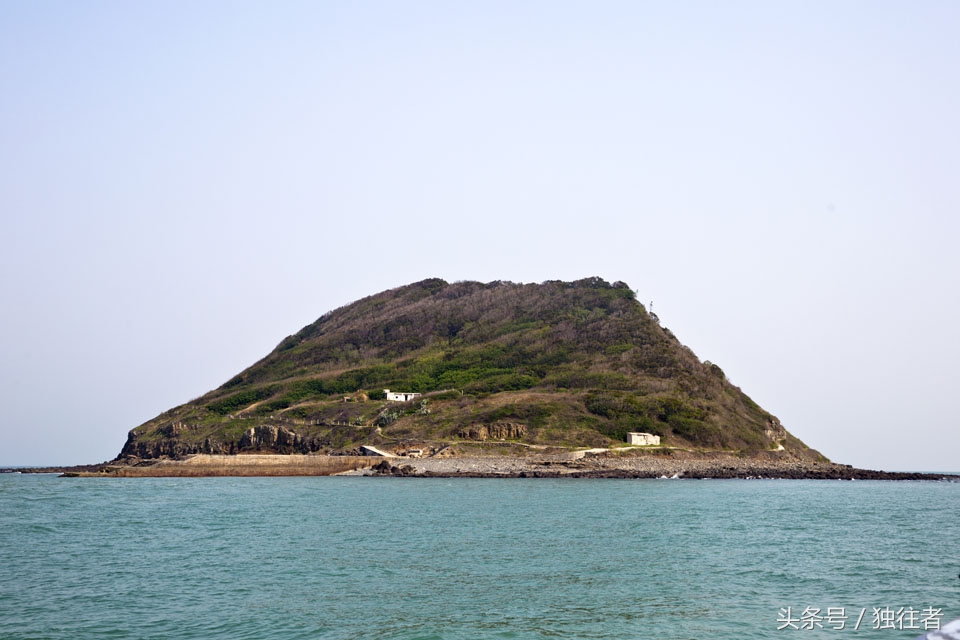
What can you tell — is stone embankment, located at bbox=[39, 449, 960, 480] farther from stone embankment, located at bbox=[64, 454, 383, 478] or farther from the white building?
the white building

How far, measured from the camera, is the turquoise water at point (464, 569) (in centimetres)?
2006

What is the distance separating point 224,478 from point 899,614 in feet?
282

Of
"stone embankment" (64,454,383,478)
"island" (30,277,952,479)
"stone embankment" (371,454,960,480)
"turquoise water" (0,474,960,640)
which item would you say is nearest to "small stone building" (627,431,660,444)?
"island" (30,277,952,479)

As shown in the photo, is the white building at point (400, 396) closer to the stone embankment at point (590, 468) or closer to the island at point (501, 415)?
the island at point (501, 415)

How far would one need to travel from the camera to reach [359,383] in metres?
157

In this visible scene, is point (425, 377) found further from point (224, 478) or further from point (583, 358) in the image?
point (224, 478)

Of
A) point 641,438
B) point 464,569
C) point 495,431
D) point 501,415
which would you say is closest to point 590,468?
point 641,438

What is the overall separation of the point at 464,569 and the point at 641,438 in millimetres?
82918

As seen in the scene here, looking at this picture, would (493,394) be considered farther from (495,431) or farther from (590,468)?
(590,468)

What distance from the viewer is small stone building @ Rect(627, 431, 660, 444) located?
10657cm

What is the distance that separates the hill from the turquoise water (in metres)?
57.5

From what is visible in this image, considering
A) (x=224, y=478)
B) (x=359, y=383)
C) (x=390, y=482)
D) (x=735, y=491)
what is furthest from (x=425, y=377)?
(x=735, y=491)

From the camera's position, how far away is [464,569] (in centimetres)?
2755

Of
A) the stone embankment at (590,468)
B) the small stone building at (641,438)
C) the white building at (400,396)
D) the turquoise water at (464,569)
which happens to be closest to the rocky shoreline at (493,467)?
the stone embankment at (590,468)
